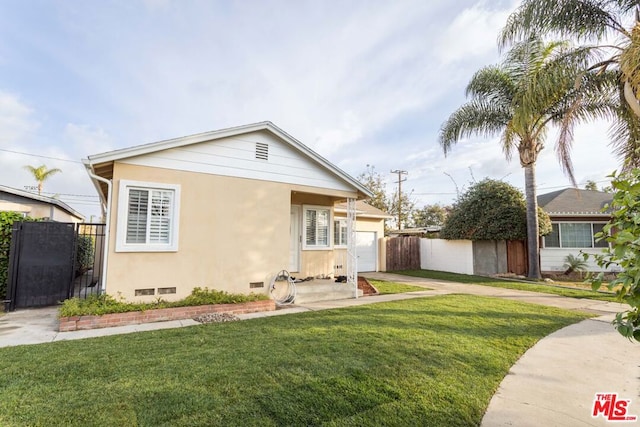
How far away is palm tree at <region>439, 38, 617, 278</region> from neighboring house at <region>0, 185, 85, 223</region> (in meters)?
17.8

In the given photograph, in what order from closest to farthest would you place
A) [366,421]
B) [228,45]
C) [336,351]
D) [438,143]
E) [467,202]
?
[366,421] < [336,351] < [228,45] < [438,143] < [467,202]

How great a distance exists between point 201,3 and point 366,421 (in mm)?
11275

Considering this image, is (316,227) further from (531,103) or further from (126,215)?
→ (531,103)

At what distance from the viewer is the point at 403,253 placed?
1892 centimetres

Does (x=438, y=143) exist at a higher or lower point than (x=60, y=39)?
lower

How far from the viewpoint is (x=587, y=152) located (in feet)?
33.3

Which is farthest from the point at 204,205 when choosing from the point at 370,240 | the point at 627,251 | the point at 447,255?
the point at 447,255

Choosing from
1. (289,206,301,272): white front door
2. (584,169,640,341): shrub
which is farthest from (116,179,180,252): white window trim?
(584,169,640,341): shrub

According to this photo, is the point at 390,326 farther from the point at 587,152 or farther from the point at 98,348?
the point at 587,152

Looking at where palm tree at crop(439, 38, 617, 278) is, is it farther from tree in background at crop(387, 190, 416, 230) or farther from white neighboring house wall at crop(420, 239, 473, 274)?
tree in background at crop(387, 190, 416, 230)

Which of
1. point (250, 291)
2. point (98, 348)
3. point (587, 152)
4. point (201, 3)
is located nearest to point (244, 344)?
point (98, 348)

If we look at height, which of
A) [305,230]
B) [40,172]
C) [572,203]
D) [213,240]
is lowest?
[213,240]

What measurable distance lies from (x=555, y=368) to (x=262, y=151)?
25.2 feet

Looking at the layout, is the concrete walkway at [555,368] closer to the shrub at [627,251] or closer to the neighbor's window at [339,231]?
the shrub at [627,251]
